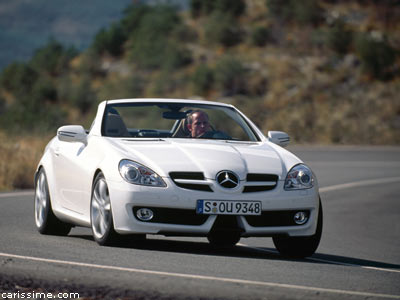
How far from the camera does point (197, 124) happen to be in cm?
1002

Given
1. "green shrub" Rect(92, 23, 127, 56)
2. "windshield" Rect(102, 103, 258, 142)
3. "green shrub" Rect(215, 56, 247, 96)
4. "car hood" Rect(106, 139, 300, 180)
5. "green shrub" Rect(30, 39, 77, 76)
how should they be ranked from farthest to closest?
"green shrub" Rect(30, 39, 77, 76), "green shrub" Rect(92, 23, 127, 56), "green shrub" Rect(215, 56, 247, 96), "windshield" Rect(102, 103, 258, 142), "car hood" Rect(106, 139, 300, 180)

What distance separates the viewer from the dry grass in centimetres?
1920

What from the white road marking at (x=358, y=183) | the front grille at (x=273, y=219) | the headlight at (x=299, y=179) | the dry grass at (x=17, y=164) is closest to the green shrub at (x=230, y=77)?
the white road marking at (x=358, y=183)

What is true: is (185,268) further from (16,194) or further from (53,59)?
(53,59)

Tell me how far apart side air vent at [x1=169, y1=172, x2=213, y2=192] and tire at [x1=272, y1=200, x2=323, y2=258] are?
1.20m

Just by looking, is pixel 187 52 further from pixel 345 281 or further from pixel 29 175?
pixel 345 281

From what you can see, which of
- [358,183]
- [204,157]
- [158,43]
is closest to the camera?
[204,157]

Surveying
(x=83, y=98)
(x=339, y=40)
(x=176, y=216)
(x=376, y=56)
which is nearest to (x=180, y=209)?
(x=176, y=216)

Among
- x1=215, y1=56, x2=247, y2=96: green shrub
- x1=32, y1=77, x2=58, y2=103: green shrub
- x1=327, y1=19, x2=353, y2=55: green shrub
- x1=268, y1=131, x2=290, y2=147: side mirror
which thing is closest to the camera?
x1=268, y1=131, x2=290, y2=147: side mirror

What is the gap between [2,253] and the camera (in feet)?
27.5

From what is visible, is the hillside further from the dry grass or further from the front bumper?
the front bumper

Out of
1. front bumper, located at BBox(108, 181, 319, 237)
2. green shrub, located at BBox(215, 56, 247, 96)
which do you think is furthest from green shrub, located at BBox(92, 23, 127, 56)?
front bumper, located at BBox(108, 181, 319, 237)

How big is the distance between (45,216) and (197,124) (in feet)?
6.15

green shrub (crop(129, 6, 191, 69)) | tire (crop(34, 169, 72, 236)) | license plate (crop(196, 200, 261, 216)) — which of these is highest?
license plate (crop(196, 200, 261, 216))
